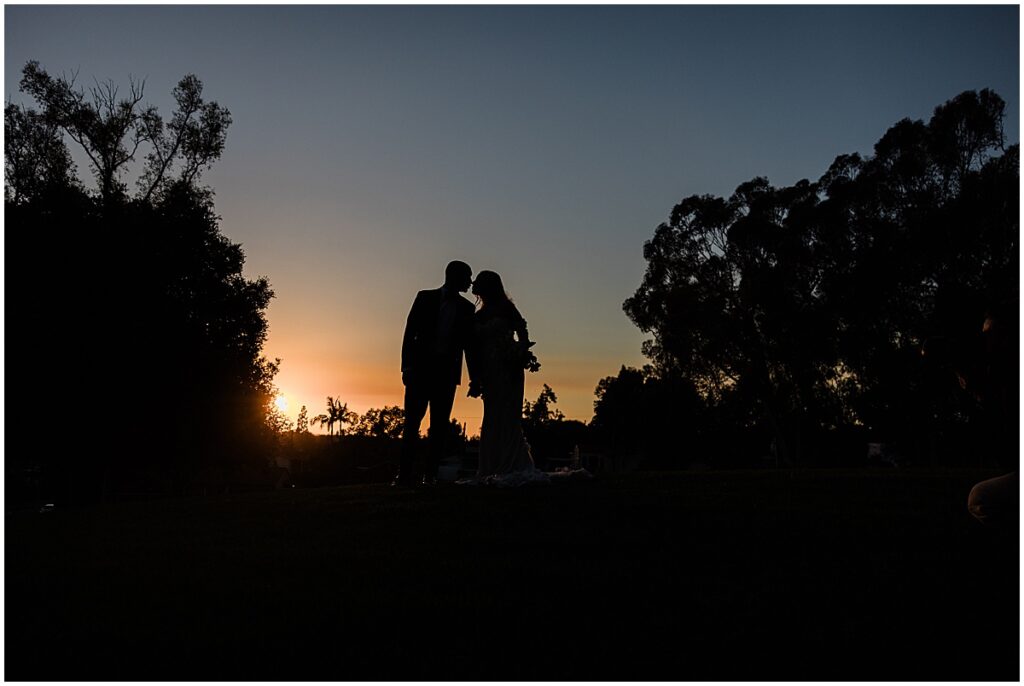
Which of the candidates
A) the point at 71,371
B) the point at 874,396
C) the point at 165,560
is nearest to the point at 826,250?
the point at 874,396

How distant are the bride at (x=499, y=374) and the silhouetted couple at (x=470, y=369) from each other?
0.02m

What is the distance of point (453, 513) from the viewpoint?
1048cm

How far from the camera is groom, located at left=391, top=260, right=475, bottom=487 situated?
1416cm

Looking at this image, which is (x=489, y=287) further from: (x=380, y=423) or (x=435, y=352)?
(x=380, y=423)

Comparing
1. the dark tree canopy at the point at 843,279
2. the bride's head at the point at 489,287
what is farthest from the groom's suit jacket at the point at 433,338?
the dark tree canopy at the point at 843,279

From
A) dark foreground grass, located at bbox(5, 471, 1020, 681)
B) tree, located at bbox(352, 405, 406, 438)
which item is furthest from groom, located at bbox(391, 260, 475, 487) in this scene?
tree, located at bbox(352, 405, 406, 438)

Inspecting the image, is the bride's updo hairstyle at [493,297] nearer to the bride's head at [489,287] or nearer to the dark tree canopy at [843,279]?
the bride's head at [489,287]

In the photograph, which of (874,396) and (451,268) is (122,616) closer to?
(451,268)

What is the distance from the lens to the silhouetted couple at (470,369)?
46.5 feet

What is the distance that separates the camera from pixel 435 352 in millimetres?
14195

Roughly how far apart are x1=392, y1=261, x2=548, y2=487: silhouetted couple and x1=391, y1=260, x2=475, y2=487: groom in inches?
0.6

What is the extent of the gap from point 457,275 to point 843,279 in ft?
112

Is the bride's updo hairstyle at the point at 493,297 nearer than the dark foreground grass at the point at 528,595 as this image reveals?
No

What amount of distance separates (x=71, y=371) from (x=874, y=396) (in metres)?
35.5
